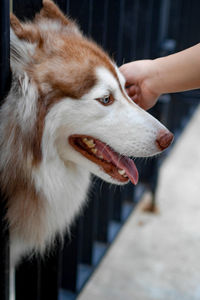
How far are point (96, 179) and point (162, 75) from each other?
59 cm

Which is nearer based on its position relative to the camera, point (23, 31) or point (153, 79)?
point (23, 31)

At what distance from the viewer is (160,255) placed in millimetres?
2600

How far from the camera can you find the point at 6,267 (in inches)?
52.8

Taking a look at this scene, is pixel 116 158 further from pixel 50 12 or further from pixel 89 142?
pixel 50 12

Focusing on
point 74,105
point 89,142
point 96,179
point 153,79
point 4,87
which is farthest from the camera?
point 96,179

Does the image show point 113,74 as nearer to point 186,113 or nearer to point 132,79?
point 132,79

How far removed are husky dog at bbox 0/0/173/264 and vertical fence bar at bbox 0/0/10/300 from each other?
30 mm

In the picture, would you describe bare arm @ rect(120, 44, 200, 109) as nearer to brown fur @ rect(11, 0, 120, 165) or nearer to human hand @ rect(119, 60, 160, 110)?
human hand @ rect(119, 60, 160, 110)

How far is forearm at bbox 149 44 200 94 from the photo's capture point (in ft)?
4.63

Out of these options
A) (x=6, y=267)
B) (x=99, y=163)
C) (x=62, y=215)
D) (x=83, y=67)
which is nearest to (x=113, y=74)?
(x=83, y=67)

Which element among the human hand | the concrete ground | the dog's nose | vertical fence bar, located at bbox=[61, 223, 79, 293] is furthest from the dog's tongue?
the concrete ground

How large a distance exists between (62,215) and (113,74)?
0.53 m

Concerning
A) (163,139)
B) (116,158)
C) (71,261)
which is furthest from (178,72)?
(71,261)

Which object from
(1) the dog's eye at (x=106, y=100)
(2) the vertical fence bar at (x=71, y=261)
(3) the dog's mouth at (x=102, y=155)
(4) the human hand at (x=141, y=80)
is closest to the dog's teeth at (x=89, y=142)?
(3) the dog's mouth at (x=102, y=155)
